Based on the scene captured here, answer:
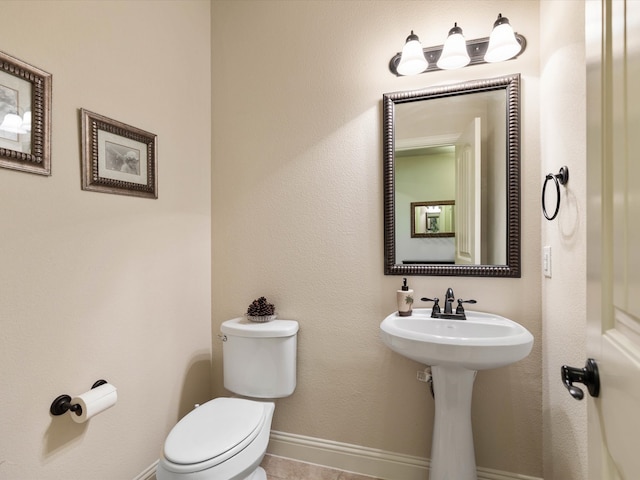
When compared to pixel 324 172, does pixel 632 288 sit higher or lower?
lower

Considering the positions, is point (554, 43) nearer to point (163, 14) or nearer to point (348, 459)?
point (163, 14)

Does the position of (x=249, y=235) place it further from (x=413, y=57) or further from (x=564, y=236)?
(x=564, y=236)

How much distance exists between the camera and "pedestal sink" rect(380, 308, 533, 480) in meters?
1.16

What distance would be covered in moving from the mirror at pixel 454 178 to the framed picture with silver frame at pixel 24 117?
140 centimetres

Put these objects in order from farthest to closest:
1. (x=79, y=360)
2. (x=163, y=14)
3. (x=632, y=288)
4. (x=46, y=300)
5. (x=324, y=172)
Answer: (x=324, y=172)
(x=163, y=14)
(x=79, y=360)
(x=46, y=300)
(x=632, y=288)

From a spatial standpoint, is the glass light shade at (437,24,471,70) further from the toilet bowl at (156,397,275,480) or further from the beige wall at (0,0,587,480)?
the toilet bowl at (156,397,275,480)

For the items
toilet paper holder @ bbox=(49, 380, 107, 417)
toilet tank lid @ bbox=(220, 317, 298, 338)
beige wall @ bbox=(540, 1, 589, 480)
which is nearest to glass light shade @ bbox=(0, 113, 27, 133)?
toilet paper holder @ bbox=(49, 380, 107, 417)

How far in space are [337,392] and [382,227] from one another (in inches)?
36.0

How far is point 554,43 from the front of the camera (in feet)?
4.33

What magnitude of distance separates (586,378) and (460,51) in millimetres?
1426

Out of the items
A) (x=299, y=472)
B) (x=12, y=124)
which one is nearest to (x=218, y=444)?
(x=299, y=472)

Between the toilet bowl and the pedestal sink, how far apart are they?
656mm

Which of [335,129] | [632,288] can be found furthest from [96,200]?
[632,288]

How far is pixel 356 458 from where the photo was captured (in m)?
1.75
